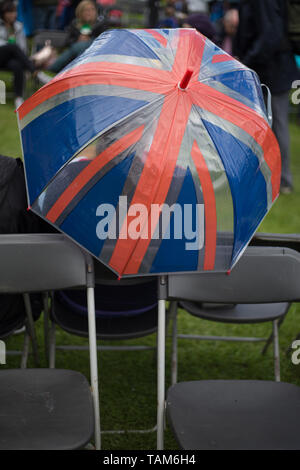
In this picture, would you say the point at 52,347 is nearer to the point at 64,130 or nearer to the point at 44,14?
the point at 64,130

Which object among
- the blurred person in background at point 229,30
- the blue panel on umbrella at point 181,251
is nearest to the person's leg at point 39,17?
the blurred person in background at point 229,30

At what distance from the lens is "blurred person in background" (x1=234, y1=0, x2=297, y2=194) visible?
538 cm

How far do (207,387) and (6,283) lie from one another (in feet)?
2.77

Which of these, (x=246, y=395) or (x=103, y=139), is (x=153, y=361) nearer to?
(x=246, y=395)

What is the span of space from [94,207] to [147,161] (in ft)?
0.78

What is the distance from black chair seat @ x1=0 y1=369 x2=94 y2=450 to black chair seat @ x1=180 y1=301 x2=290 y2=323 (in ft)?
2.62

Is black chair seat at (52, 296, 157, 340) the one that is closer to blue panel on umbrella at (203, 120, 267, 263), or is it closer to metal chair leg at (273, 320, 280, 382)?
metal chair leg at (273, 320, 280, 382)

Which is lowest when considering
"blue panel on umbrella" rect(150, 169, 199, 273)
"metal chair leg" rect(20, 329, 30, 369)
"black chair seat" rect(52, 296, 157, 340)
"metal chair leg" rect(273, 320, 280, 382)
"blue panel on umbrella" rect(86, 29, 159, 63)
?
"metal chair leg" rect(273, 320, 280, 382)

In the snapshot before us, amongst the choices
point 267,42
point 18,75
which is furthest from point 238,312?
point 18,75

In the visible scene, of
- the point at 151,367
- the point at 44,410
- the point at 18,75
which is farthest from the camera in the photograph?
the point at 18,75

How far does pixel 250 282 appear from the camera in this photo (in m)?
2.29

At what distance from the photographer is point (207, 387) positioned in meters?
2.24

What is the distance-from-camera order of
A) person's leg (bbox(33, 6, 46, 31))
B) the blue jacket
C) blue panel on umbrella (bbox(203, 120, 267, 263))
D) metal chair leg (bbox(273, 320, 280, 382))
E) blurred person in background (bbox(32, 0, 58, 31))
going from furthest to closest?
person's leg (bbox(33, 6, 46, 31)) → blurred person in background (bbox(32, 0, 58, 31)) → the blue jacket → metal chair leg (bbox(273, 320, 280, 382)) → blue panel on umbrella (bbox(203, 120, 267, 263))

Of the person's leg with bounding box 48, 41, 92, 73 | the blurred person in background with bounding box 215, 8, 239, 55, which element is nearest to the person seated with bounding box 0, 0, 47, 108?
the person's leg with bounding box 48, 41, 92, 73
